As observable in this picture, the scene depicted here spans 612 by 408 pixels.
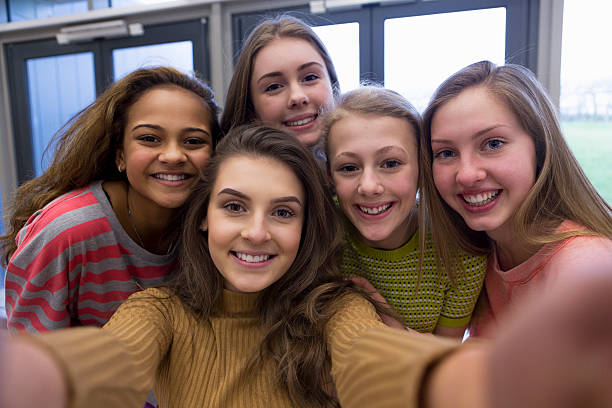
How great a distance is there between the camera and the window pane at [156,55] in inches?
109

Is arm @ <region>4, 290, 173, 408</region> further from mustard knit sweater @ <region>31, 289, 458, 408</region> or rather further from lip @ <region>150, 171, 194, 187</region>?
lip @ <region>150, 171, 194, 187</region>

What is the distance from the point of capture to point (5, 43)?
318cm

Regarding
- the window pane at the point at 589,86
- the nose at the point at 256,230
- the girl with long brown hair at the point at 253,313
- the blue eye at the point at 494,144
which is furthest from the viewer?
the window pane at the point at 589,86

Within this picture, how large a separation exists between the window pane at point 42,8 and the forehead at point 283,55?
2.27 m

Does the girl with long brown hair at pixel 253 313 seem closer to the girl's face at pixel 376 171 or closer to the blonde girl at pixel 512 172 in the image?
the girl's face at pixel 376 171

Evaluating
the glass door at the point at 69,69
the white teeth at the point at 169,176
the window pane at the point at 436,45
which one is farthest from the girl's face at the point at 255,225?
the glass door at the point at 69,69

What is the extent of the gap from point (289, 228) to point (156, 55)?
93.8 inches

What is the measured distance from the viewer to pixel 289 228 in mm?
947

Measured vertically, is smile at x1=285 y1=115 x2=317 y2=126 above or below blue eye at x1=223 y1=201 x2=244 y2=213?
above

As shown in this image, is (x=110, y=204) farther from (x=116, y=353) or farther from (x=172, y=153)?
(x=116, y=353)

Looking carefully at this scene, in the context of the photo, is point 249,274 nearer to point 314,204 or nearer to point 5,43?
point 314,204

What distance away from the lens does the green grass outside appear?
2289mm

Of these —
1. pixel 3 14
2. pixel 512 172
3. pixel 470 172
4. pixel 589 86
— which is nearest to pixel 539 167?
pixel 512 172

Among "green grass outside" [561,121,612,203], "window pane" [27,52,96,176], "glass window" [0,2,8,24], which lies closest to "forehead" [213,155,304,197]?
"green grass outside" [561,121,612,203]
